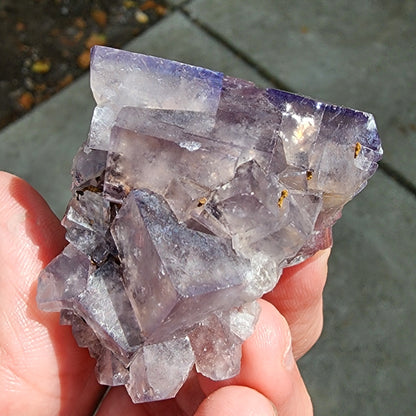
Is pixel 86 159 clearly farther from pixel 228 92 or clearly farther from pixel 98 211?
pixel 228 92

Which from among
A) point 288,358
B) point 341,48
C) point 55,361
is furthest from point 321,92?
point 55,361

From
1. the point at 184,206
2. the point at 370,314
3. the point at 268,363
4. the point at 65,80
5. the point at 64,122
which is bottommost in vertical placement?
the point at 370,314

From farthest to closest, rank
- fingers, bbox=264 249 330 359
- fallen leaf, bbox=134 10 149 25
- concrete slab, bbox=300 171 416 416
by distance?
fallen leaf, bbox=134 10 149 25 < concrete slab, bbox=300 171 416 416 < fingers, bbox=264 249 330 359

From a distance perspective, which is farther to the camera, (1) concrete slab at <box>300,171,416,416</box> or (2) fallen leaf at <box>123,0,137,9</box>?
(2) fallen leaf at <box>123,0,137,9</box>

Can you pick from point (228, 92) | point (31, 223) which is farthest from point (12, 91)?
point (228, 92)

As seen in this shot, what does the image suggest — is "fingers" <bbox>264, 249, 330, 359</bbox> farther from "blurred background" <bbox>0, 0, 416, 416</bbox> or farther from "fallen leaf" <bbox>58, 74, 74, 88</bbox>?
"fallen leaf" <bbox>58, 74, 74, 88</bbox>

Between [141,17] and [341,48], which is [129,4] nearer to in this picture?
[141,17]

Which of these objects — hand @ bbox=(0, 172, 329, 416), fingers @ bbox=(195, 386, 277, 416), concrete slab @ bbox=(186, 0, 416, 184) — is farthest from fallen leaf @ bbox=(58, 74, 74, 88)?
fingers @ bbox=(195, 386, 277, 416)
